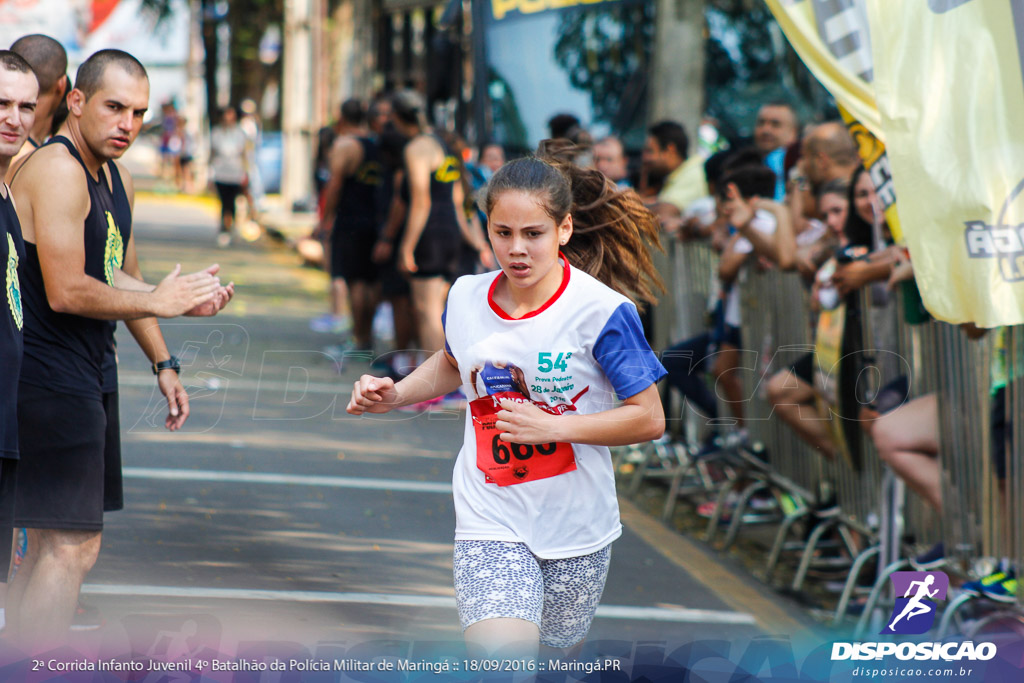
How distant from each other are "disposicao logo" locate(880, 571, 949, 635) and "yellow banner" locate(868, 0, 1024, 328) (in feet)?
3.36

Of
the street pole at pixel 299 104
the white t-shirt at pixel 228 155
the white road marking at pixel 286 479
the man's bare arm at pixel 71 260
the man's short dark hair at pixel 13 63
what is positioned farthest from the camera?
the street pole at pixel 299 104

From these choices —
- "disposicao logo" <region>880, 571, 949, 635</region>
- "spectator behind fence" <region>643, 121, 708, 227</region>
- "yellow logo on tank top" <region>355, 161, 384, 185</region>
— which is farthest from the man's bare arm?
"yellow logo on tank top" <region>355, 161, 384, 185</region>

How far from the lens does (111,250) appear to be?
4.24 m

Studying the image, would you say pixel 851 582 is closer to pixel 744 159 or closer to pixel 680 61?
pixel 744 159

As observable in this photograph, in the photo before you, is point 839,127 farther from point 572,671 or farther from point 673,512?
point 572,671

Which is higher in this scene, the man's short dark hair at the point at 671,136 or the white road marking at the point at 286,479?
the man's short dark hair at the point at 671,136

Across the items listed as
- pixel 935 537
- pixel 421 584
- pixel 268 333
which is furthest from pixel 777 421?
pixel 268 333

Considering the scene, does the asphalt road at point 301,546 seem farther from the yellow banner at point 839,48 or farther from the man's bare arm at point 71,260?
the yellow banner at point 839,48

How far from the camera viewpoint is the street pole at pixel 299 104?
2569 centimetres

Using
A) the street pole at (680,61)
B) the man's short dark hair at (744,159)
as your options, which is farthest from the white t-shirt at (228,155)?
the man's short dark hair at (744,159)

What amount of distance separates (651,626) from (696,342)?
2.92m

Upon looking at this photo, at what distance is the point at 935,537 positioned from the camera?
212 inches

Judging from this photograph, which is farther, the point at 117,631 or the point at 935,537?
the point at 935,537

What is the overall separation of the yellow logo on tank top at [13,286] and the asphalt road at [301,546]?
110cm
